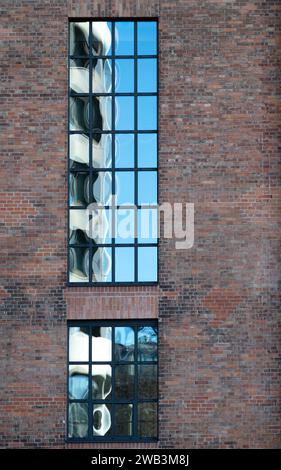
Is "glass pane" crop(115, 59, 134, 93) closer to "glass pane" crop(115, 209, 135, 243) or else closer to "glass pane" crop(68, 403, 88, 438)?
"glass pane" crop(115, 209, 135, 243)

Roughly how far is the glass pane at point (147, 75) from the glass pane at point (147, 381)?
17.9 feet

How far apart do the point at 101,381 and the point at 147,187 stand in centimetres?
388

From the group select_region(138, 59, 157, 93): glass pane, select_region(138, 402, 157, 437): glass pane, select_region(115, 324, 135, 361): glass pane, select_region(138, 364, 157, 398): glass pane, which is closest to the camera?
select_region(138, 402, 157, 437): glass pane

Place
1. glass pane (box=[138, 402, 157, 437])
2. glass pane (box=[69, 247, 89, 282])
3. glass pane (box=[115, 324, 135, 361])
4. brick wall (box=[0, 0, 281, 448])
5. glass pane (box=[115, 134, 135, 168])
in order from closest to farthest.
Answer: brick wall (box=[0, 0, 281, 448]), glass pane (box=[138, 402, 157, 437]), glass pane (box=[115, 324, 135, 361]), glass pane (box=[69, 247, 89, 282]), glass pane (box=[115, 134, 135, 168])

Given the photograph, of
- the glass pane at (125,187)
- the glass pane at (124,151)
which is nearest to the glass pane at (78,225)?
the glass pane at (125,187)

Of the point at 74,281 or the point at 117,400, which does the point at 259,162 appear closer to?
the point at 74,281

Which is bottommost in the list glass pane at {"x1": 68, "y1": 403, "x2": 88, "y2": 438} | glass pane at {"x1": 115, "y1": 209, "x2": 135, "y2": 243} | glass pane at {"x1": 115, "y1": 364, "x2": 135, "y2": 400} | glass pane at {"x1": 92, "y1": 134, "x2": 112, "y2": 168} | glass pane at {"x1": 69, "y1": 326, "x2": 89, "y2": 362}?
glass pane at {"x1": 68, "y1": 403, "x2": 88, "y2": 438}

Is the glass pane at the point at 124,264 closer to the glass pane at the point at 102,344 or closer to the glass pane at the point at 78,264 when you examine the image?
the glass pane at the point at 78,264

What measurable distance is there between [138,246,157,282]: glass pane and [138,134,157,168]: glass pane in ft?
5.48

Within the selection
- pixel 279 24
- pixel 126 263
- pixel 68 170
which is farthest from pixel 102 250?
pixel 279 24

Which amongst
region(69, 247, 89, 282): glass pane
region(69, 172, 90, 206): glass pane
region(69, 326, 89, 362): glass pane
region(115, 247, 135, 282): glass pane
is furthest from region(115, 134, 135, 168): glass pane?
region(69, 326, 89, 362): glass pane

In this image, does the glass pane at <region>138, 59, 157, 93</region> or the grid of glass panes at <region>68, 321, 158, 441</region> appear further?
the glass pane at <region>138, 59, 157, 93</region>

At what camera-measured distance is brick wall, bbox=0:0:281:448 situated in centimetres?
1502

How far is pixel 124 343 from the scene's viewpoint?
1538 cm
